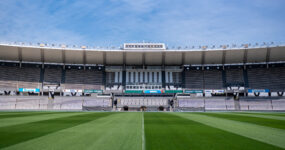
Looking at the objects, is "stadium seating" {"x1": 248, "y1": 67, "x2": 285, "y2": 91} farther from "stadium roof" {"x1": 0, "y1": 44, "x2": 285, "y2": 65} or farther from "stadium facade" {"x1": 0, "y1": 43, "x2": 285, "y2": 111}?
"stadium roof" {"x1": 0, "y1": 44, "x2": 285, "y2": 65}

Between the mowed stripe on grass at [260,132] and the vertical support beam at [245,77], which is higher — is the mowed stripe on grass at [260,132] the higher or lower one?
the lower one

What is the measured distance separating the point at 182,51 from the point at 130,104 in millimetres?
17531

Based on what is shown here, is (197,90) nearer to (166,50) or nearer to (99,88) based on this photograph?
(166,50)

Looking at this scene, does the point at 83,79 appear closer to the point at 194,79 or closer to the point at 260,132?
the point at 194,79

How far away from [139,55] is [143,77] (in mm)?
6500

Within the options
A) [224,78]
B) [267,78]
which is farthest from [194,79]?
[267,78]

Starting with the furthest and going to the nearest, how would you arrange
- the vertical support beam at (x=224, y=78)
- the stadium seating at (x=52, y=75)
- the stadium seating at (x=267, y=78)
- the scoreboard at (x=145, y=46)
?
the scoreboard at (x=145, y=46), the vertical support beam at (x=224, y=78), the stadium seating at (x=52, y=75), the stadium seating at (x=267, y=78)

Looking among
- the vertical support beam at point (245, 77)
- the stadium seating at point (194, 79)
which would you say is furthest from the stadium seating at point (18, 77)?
the vertical support beam at point (245, 77)

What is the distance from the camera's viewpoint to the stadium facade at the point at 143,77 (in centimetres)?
4219

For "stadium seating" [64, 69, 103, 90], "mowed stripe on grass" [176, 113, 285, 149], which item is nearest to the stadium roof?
"stadium seating" [64, 69, 103, 90]

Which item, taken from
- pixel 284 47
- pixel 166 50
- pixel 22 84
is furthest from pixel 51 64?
pixel 284 47

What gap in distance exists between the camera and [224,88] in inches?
1848

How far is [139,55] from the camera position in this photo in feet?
153

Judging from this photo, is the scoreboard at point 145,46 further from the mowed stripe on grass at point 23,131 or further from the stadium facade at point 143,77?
the mowed stripe on grass at point 23,131
